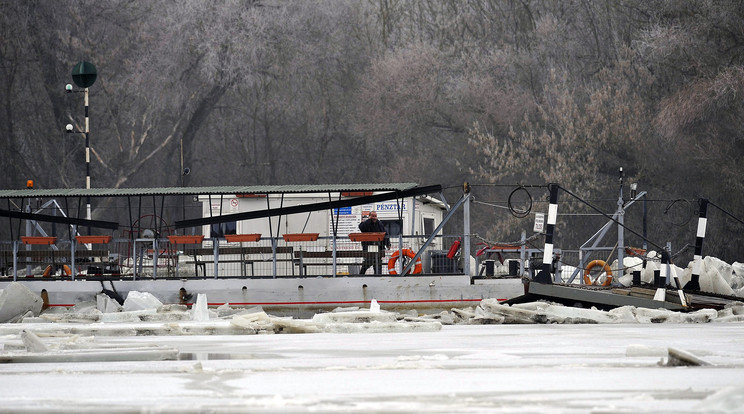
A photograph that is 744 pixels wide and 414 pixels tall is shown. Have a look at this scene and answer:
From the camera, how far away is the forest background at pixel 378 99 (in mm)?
42969

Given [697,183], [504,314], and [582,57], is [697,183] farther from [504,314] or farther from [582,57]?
[504,314]

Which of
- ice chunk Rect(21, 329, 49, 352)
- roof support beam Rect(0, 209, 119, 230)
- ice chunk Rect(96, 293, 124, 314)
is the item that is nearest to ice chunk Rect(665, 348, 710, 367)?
ice chunk Rect(21, 329, 49, 352)

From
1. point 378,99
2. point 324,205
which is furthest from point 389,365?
point 378,99

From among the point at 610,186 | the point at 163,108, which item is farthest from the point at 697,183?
the point at 163,108

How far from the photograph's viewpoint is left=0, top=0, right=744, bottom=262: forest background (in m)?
43.0

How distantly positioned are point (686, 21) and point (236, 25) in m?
21.4

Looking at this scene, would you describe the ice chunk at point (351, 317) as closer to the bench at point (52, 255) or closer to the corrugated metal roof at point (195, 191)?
the corrugated metal roof at point (195, 191)

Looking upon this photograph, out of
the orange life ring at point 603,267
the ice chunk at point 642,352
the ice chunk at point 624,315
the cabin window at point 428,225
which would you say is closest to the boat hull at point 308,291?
the orange life ring at point 603,267

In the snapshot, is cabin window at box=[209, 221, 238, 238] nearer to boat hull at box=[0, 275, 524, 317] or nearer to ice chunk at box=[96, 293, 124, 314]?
Answer: boat hull at box=[0, 275, 524, 317]

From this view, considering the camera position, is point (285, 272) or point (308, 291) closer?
point (308, 291)

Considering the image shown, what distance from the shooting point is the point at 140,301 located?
67.7ft

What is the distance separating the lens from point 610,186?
144ft

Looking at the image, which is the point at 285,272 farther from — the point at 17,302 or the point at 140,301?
the point at 17,302

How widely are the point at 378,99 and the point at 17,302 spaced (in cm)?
3205
